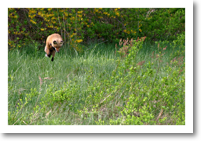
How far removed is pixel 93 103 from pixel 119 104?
397 millimetres

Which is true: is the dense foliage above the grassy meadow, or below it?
above

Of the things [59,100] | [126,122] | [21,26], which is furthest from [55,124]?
[21,26]

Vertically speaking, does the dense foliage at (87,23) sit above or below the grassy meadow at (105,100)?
above

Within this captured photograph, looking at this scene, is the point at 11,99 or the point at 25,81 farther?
the point at 25,81

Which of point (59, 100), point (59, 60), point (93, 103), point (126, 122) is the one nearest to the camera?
point (126, 122)

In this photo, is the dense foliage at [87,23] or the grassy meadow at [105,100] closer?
the grassy meadow at [105,100]

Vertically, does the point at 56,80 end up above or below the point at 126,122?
above

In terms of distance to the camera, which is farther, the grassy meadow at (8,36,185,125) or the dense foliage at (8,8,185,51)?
the dense foliage at (8,8,185,51)

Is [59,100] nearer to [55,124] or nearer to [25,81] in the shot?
[55,124]

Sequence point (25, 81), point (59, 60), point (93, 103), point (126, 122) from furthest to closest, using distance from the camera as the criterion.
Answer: point (59, 60) < point (25, 81) < point (93, 103) < point (126, 122)

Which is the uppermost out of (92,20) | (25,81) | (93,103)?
(92,20)

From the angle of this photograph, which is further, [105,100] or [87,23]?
[87,23]

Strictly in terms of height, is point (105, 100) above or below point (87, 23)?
below

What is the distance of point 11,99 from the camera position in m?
3.29
